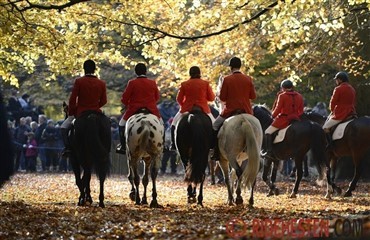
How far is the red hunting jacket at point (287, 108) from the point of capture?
22594 millimetres

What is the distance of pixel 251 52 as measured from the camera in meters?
29.8

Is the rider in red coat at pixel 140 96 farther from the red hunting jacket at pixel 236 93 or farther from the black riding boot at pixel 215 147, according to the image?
the red hunting jacket at pixel 236 93

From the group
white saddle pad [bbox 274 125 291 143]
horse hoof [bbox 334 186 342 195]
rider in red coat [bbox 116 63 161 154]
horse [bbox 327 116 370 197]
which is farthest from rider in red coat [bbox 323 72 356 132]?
rider in red coat [bbox 116 63 161 154]

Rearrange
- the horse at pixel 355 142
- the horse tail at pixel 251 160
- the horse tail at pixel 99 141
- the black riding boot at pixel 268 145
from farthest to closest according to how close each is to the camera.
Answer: the black riding boot at pixel 268 145 → the horse at pixel 355 142 → the horse tail at pixel 99 141 → the horse tail at pixel 251 160

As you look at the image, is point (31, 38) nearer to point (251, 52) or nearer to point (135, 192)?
point (135, 192)

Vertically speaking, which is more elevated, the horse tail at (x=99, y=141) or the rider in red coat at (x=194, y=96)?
the rider in red coat at (x=194, y=96)

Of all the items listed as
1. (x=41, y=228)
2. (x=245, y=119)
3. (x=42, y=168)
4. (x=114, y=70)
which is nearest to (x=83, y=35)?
(x=245, y=119)

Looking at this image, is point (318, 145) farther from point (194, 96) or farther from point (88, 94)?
point (88, 94)

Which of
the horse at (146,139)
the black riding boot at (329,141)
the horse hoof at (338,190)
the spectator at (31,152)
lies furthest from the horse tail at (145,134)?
the spectator at (31,152)

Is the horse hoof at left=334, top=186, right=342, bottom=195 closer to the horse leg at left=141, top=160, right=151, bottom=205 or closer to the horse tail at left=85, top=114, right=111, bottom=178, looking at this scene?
the horse leg at left=141, top=160, right=151, bottom=205

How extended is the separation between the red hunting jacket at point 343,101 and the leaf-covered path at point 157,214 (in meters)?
1.92

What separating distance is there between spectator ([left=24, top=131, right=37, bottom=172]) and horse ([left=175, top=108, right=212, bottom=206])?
19555mm

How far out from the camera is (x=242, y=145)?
17828 millimetres

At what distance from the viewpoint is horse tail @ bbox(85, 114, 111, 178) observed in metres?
17.7
